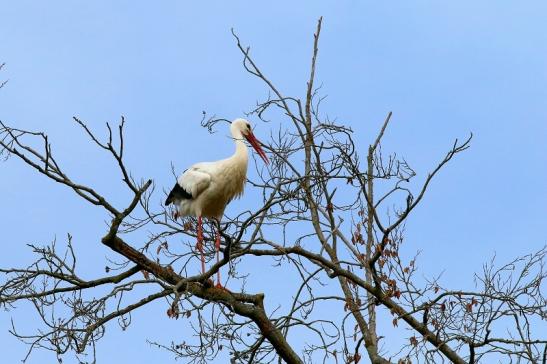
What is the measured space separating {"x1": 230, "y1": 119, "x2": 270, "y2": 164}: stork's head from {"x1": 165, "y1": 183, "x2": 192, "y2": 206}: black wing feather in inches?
37.4

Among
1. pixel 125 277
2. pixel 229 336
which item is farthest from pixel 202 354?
pixel 125 277

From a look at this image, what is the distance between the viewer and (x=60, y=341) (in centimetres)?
779

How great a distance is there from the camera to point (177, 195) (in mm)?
11344

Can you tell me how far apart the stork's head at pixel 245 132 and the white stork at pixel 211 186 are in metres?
0.13

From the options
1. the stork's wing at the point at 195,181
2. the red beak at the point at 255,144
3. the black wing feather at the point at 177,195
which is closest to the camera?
the stork's wing at the point at 195,181

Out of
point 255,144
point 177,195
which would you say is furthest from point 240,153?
point 177,195

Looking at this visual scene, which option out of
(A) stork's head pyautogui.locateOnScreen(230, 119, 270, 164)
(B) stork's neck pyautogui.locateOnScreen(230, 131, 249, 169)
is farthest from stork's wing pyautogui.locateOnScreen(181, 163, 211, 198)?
(A) stork's head pyautogui.locateOnScreen(230, 119, 270, 164)

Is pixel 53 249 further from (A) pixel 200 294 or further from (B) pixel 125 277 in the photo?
(A) pixel 200 294

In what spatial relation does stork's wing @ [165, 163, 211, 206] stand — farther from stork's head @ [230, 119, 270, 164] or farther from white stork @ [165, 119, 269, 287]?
stork's head @ [230, 119, 270, 164]

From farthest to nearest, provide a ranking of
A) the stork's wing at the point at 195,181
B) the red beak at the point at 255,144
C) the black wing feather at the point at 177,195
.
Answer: the red beak at the point at 255,144, the black wing feather at the point at 177,195, the stork's wing at the point at 195,181

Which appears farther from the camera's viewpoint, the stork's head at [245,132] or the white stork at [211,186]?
the stork's head at [245,132]

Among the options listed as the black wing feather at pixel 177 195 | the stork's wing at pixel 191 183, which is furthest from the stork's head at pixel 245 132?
the black wing feather at pixel 177 195

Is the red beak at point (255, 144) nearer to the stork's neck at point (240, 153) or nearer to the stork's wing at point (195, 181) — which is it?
the stork's neck at point (240, 153)

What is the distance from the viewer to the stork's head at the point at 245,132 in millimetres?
11594
